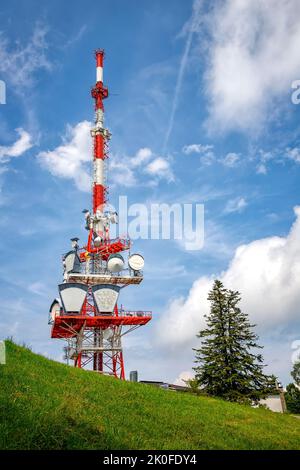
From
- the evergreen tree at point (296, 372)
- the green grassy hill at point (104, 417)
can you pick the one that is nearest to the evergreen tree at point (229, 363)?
the green grassy hill at point (104, 417)

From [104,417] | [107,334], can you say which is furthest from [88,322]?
[104,417]

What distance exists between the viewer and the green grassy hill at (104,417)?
10.6m

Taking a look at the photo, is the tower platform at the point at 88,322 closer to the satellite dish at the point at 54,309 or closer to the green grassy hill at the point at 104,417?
the satellite dish at the point at 54,309

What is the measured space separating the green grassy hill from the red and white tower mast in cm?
2121

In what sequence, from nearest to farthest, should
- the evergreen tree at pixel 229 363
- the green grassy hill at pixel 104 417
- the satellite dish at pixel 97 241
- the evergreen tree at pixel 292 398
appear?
the green grassy hill at pixel 104 417, the evergreen tree at pixel 229 363, the satellite dish at pixel 97 241, the evergreen tree at pixel 292 398

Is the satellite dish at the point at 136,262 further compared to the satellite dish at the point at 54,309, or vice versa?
the satellite dish at the point at 136,262

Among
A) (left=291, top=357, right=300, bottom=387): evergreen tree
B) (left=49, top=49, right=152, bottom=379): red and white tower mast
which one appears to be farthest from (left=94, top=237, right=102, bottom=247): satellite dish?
(left=291, top=357, right=300, bottom=387): evergreen tree

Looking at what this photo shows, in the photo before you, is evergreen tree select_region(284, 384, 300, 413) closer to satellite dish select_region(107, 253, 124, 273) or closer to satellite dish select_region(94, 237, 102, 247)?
satellite dish select_region(107, 253, 124, 273)

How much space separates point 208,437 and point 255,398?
19547 mm

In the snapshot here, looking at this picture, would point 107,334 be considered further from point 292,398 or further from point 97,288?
point 292,398

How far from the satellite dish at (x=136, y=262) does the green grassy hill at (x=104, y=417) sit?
24.8m

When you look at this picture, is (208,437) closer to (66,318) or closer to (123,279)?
(66,318)

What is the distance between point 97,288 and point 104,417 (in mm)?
28923

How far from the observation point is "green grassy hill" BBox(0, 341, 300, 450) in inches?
416
